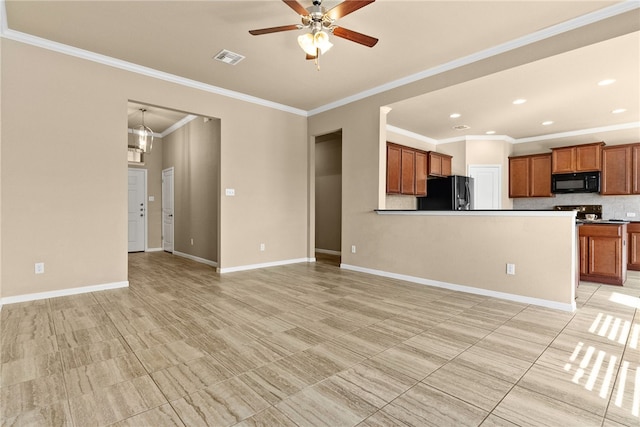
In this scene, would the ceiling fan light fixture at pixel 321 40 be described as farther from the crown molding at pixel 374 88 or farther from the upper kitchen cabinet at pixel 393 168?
the upper kitchen cabinet at pixel 393 168

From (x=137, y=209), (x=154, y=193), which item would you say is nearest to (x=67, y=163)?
(x=137, y=209)

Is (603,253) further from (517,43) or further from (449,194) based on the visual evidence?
(517,43)

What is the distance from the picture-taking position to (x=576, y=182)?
6.10 m

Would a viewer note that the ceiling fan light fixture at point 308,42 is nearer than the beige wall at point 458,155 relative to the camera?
Yes

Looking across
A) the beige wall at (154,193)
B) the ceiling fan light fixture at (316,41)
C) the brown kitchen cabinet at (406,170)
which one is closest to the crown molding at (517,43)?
the brown kitchen cabinet at (406,170)

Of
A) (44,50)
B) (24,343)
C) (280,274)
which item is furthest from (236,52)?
(24,343)

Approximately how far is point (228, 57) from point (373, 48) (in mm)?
1778

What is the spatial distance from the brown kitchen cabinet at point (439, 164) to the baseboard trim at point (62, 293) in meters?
5.81

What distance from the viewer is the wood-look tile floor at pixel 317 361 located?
1.55 meters

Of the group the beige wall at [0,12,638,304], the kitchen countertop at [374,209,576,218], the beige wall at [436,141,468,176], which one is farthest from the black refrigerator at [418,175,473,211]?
the beige wall at [0,12,638,304]

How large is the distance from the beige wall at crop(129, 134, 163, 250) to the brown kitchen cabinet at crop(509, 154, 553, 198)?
27.7 ft

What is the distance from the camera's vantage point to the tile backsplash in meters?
5.78

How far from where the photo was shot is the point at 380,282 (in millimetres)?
4352

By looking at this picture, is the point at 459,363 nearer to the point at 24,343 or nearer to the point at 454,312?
the point at 454,312
